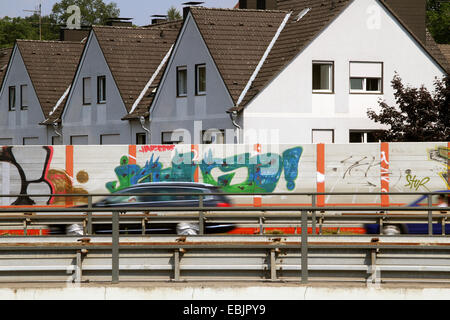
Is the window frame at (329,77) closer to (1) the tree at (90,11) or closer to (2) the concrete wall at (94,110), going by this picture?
(2) the concrete wall at (94,110)

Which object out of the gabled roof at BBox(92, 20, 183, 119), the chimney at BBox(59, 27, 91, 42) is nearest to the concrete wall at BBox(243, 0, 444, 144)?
the gabled roof at BBox(92, 20, 183, 119)

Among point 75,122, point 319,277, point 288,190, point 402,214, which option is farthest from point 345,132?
point 319,277

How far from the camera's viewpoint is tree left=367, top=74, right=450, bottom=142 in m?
40.1

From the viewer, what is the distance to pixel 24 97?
6028cm

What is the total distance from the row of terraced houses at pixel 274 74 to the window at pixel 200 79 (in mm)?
42

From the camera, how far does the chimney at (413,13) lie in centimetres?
4994

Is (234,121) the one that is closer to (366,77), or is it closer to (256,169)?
(366,77)

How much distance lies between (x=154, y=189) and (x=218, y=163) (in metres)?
5.94

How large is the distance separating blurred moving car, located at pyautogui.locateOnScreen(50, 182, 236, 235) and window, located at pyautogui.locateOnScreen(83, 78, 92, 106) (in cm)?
2655

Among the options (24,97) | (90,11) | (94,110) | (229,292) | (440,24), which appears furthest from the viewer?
(90,11)

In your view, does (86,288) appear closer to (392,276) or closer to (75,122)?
(392,276)

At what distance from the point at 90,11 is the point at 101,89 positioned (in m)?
96.3

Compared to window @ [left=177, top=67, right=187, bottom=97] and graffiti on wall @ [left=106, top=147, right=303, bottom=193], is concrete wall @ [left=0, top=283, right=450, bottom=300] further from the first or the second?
window @ [left=177, top=67, right=187, bottom=97]

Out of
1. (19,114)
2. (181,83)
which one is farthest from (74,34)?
(181,83)
